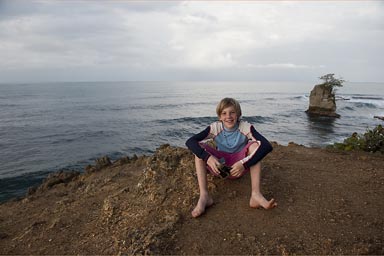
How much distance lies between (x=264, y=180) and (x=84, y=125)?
25.5 metres

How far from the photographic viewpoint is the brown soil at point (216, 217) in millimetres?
3521

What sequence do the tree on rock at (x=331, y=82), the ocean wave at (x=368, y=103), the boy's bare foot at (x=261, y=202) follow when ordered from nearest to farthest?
the boy's bare foot at (x=261, y=202) → the tree on rock at (x=331, y=82) → the ocean wave at (x=368, y=103)

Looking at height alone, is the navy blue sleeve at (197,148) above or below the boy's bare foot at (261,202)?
above

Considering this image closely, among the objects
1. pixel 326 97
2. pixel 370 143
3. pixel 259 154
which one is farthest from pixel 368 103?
pixel 259 154

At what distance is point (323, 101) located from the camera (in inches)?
1379

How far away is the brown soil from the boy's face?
108cm

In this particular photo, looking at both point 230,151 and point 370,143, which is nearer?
point 230,151

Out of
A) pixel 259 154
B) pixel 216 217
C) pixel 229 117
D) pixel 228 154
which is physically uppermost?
pixel 229 117

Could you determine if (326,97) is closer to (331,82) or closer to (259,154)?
(331,82)

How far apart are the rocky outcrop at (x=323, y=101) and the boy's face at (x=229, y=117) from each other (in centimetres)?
3387

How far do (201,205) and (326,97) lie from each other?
116 ft

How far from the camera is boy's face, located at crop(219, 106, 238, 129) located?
4281 millimetres

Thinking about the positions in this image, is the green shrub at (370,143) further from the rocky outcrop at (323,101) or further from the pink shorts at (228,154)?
the rocky outcrop at (323,101)

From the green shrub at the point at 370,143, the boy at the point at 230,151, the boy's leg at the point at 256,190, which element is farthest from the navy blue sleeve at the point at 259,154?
the green shrub at the point at 370,143
